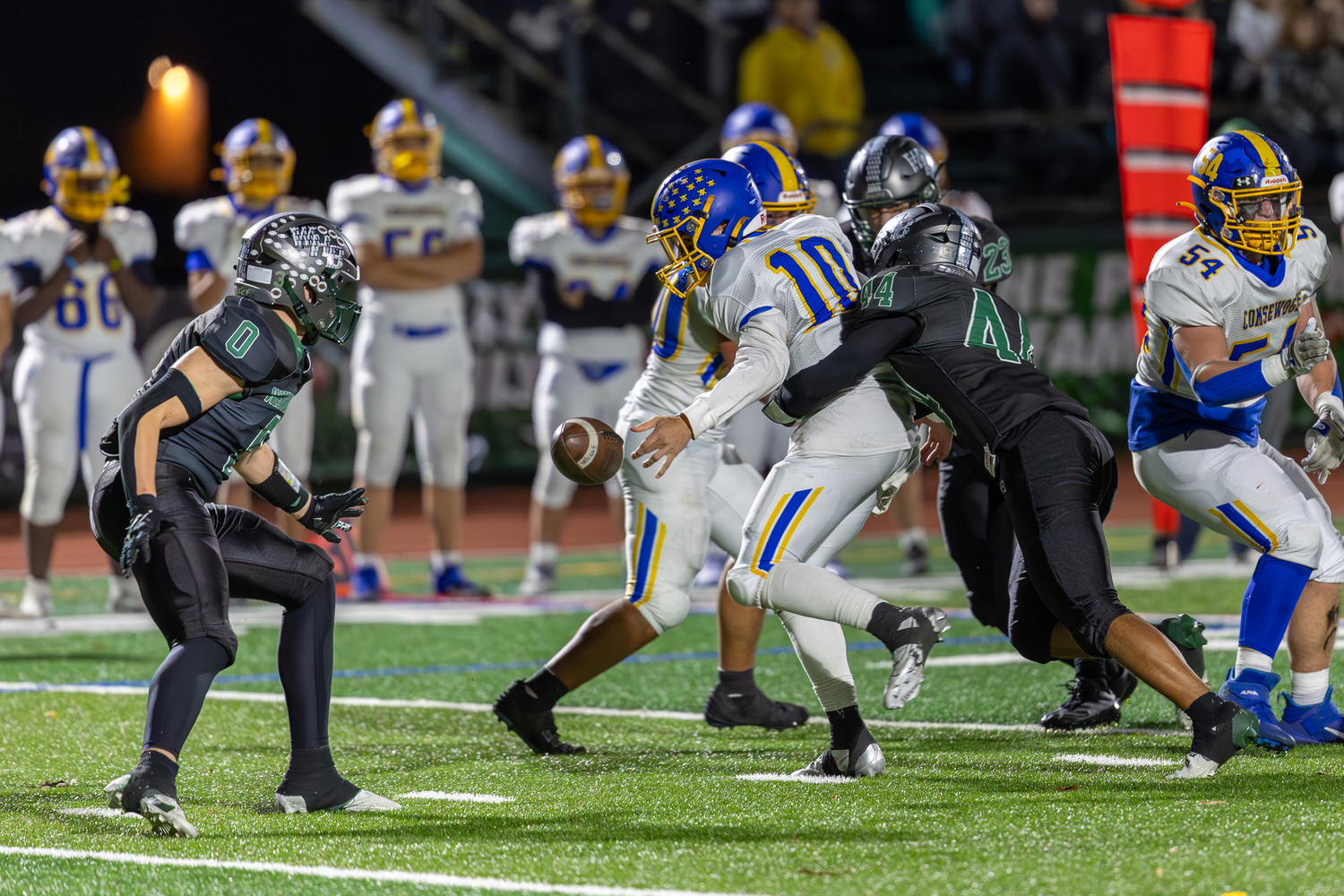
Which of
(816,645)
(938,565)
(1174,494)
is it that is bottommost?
(938,565)

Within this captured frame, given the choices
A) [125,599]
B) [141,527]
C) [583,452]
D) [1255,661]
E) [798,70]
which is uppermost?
[798,70]

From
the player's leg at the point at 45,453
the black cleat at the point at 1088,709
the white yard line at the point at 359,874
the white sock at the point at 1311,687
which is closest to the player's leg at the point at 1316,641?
the white sock at the point at 1311,687

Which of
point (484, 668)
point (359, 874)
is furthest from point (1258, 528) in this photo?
point (484, 668)

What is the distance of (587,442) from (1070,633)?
1390 millimetres

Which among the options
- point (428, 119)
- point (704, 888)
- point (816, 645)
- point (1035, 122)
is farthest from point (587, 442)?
point (1035, 122)

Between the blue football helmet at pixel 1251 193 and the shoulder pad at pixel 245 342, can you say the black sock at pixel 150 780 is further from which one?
the blue football helmet at pixel 1251 193

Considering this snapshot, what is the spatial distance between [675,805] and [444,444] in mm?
5476

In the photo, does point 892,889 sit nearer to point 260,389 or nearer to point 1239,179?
point 260,389

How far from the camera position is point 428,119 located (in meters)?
9.50

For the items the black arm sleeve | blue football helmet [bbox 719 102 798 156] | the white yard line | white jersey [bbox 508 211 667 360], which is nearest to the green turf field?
the white yard line

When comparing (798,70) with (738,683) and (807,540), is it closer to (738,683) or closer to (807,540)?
(738,683)

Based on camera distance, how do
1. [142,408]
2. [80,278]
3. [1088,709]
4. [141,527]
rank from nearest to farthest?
[141,527]
[142,408]
[1088,709]
[80,278]

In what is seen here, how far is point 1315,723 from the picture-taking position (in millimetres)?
4793

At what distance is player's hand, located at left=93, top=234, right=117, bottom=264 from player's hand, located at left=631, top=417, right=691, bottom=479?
5410 millimetres
